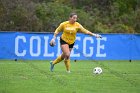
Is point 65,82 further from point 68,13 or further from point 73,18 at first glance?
point 68,13

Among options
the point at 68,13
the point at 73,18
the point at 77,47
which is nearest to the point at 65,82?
the point at 73,18

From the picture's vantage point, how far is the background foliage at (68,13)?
105 ft

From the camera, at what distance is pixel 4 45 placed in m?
21.9

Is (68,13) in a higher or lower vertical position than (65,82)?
lower

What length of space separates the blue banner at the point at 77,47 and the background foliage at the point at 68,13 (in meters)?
9.52

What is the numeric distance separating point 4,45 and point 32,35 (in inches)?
50.2

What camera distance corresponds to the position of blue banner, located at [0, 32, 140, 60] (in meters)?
21.9

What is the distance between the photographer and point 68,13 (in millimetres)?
37844

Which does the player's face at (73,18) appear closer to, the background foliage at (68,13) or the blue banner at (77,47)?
the blue banner at (77,47)

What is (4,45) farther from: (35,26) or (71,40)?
(35,26)

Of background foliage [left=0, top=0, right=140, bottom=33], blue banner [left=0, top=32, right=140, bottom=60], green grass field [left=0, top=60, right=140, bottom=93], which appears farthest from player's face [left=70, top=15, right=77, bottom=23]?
background foliage [left=0, top=0, right=140, bottom=33]

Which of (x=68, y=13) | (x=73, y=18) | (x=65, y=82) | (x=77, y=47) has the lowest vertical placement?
(x=68, y=13)

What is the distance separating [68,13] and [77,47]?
1578 cm

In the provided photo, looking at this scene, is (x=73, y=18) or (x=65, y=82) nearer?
(x=65, y=82)
